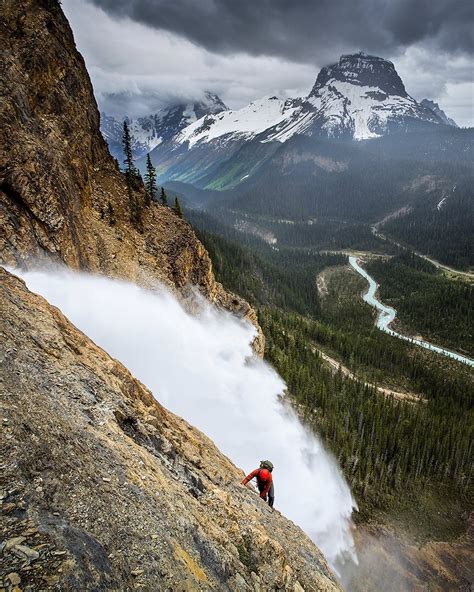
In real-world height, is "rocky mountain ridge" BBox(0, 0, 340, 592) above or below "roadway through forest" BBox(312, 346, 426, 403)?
above

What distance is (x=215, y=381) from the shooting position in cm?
4581

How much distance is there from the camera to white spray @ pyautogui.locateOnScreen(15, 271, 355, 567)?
32156 millimetres

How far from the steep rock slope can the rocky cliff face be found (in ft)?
47.7

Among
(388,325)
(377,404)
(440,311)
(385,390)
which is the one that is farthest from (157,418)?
(440,311)

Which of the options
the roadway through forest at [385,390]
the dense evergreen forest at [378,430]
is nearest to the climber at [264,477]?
the dense evergreen forest at [378,430]

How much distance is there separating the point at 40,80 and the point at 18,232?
18.4 metres

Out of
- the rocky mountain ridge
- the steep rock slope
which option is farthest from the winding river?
the steep rock slope

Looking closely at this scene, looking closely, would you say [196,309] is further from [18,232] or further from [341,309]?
[341,309]

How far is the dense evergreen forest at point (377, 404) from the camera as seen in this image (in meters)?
60.3

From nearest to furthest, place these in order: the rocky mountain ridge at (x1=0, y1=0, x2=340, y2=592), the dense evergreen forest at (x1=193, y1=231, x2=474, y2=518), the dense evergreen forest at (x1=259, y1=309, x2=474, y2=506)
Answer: the rocky mountain ridge at (x1=0, y1=0, x2=340, y2=592)
the dense evergreen forest at (x1=259, y1=309, x2=474, y2=506)
the dense evergreen forest at (x1=193, y1=231, x2=474, y2=518)

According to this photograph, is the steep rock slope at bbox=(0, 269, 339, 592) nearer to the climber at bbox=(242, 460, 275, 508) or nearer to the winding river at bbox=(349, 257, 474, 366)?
the climber at bbox=(242, 460, 275, 508)

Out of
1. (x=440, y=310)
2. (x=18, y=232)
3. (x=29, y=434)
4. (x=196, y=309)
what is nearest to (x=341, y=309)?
(x=440, y=310)

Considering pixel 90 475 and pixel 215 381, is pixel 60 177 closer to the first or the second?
pixel 215 381

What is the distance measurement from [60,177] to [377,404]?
70.8 m
